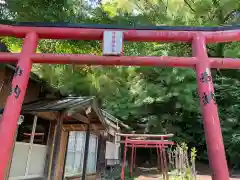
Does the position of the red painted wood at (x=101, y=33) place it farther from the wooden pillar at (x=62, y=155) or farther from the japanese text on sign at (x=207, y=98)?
the wooden pillar at (x=62, y=155)

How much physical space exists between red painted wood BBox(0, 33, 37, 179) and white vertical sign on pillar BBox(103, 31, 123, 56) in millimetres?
1652

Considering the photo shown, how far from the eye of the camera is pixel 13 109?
16.1 feet

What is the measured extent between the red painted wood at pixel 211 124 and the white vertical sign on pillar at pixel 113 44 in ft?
5.59

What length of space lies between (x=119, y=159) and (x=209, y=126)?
56.5ft

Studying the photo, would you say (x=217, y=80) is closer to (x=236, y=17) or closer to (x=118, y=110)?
(x=236, y=17)

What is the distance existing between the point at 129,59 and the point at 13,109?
102 inches

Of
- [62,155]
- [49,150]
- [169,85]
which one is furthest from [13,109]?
[169,85]

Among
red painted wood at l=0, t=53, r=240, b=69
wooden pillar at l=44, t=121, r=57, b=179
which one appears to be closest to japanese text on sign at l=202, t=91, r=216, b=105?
red painted wood at l=0, t=53, r=240, b=69

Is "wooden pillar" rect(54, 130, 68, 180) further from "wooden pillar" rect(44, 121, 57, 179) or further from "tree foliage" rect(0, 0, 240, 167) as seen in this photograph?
"tree foliage" rect(0, 0, 240, 167)

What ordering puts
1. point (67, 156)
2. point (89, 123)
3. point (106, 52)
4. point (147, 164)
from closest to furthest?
point (106, 52) → point (89, 123) → point (67, 156) → point (147, 164)

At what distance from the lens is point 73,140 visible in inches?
446

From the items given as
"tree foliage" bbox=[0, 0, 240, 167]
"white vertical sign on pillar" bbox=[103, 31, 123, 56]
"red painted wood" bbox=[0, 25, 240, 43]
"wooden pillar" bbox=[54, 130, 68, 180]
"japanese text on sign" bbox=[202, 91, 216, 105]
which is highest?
"tree foliage" bbox=[0, 0, 240, 167]

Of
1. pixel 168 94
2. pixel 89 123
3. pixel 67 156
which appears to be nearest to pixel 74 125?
pixel 89 123

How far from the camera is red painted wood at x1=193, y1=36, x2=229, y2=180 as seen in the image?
14.5ft
